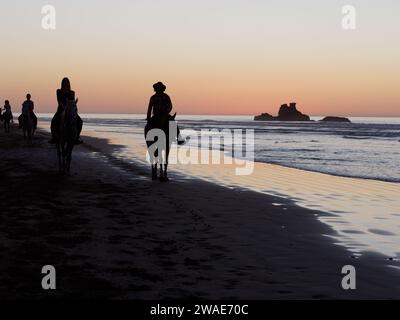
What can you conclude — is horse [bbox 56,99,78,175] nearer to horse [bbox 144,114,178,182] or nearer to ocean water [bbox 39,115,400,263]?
horse [bbox 144,114,178,182]

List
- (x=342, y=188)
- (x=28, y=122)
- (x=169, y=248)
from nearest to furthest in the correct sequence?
1. (x=169, y=248)
2. (x=342, y=188)
3. (x=28, y=122)

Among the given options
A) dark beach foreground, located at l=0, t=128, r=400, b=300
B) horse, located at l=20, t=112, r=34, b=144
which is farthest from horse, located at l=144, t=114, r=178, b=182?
horse, located at l=20, t=112, r=34, b=144

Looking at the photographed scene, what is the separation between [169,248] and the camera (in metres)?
7.51

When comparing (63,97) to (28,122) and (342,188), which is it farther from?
(28,122)

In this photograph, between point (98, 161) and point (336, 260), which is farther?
point (98, 161)

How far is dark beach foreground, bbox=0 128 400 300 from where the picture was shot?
5695 mm

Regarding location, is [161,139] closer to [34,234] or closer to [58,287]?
[34,234]

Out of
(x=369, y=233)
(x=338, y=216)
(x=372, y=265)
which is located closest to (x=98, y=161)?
(x=338, y=216)

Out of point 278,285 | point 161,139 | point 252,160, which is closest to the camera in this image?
point 278,285

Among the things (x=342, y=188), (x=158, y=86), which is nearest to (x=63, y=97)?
(x=158, y=86)

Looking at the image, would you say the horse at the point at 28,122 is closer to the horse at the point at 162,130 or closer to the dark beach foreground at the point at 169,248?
the horse at the point at 162,130

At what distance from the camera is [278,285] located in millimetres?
5922

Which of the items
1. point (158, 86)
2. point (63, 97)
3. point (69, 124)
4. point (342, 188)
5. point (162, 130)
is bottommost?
point (342, 188)
